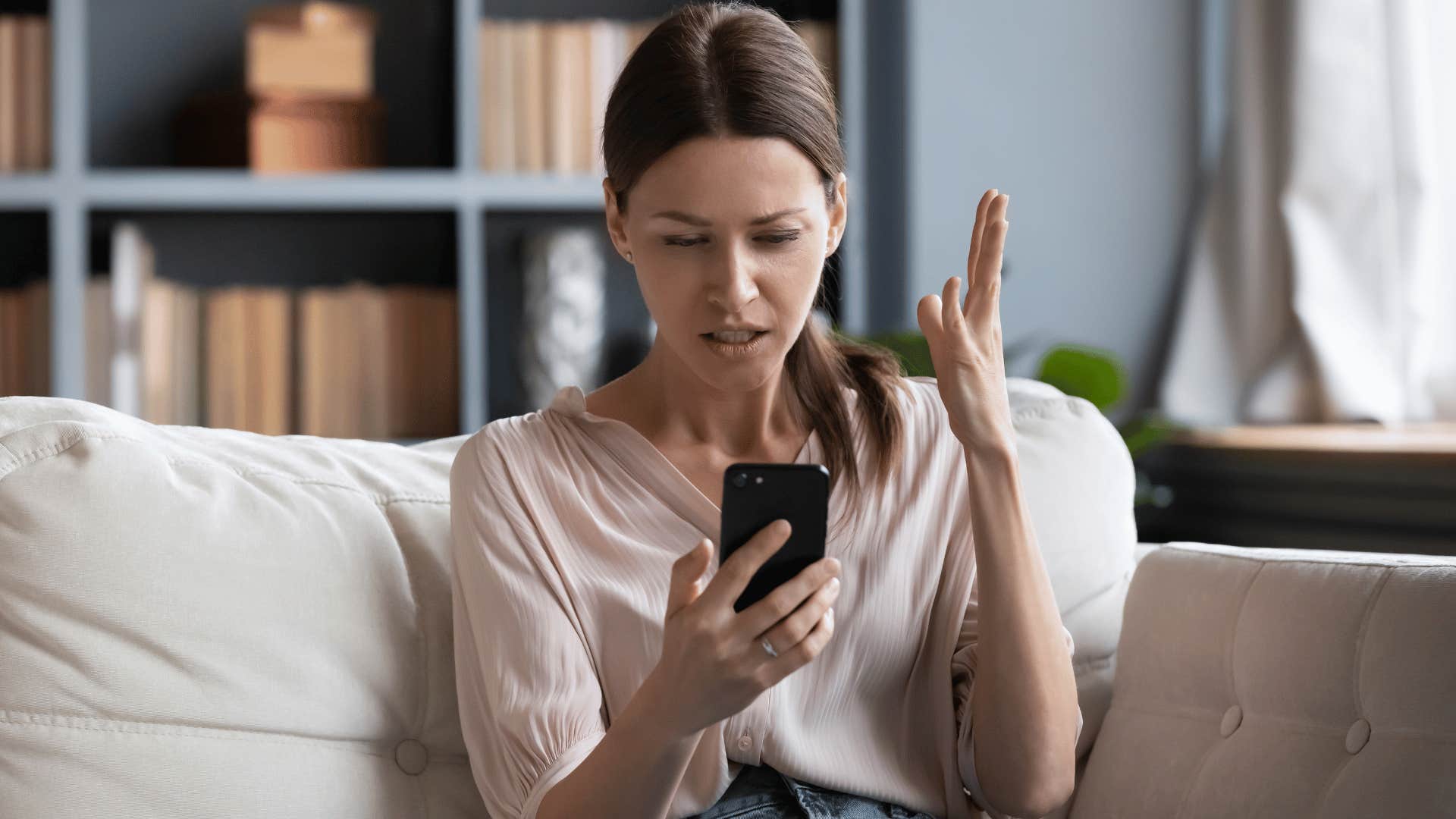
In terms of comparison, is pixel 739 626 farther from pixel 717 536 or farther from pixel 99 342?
pixel 99 342

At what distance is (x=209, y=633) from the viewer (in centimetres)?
113

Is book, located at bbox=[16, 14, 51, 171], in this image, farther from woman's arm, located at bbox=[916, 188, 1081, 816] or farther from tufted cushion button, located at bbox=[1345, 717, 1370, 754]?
tufted cushion button, located at bbox=[1345, 717, 1370, 754]

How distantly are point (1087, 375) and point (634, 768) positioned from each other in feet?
5.08

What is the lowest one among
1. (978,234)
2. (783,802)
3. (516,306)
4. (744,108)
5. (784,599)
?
(783,802)

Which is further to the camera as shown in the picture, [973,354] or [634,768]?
[973,354]

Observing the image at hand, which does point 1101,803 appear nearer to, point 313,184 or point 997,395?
point 997,395

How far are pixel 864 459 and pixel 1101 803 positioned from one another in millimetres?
394

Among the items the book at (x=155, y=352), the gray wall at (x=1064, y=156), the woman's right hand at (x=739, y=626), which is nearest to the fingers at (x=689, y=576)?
the woman's right hand at (x=739, y=626)

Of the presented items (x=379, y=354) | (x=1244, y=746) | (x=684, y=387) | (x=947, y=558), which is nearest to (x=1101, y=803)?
(x=1244, y=746)

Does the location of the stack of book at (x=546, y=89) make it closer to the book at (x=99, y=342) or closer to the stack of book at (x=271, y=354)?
the stack of book at (x=271, y=354)

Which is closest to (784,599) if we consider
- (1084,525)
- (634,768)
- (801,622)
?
(801,622)

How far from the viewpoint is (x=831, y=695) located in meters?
1.20

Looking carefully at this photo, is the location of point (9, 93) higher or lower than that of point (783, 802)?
higher

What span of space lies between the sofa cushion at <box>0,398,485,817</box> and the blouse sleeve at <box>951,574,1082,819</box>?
0.43 meters
